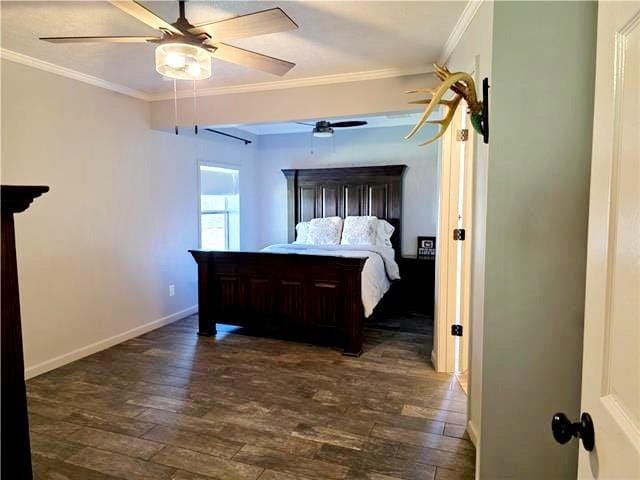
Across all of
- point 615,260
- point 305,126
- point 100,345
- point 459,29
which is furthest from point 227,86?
point 615,260

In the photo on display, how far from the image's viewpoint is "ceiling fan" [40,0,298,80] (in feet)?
5.95

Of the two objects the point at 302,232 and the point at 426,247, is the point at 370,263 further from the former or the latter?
the point at 302,232

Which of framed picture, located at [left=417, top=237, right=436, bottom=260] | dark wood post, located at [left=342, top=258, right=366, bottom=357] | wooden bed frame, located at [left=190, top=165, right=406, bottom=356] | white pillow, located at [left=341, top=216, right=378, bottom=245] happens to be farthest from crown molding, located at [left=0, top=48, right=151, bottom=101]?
framed picture, located at [left=417, top=237, right=436, bottom=260]

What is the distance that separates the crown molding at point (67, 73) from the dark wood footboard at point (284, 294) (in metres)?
1.68

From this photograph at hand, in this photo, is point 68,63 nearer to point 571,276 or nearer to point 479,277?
point 479,277

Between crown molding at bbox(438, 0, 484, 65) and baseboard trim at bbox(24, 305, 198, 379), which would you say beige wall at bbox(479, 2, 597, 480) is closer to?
crown molding at bbox(438, 0, 484, 65)

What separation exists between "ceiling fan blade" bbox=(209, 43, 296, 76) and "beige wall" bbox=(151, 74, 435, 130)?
3.74 ft

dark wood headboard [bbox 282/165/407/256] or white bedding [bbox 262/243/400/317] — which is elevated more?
dark wood headboard [bbox 282/165/407/256]

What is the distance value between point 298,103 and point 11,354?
3110 mm

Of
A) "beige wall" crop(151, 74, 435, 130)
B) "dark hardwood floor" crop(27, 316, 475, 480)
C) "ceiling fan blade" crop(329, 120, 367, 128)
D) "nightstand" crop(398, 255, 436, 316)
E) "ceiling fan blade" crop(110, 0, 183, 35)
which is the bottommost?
"dark hardwood floor" crop(27, 316, 475, 480)

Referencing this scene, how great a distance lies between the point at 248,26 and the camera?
191 centimetres

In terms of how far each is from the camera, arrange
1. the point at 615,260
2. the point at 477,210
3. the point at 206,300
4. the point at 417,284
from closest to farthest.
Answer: the point at 615,260
the point at 477,210
the point at 206,300
the point at 417,284

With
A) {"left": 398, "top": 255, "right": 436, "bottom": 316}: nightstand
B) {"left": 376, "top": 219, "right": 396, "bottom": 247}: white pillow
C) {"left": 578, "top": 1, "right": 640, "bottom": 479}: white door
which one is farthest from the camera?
{"left": 376, "top": 219, "right": 396, "bottom": 247}: white pillow

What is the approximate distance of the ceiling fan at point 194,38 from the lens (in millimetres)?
1813
